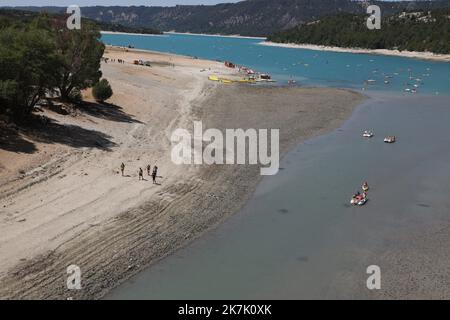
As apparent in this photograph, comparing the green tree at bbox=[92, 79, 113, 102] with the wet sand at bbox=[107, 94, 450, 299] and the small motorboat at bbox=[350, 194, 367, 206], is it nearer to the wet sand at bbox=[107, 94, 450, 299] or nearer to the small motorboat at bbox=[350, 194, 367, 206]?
the wet sand at bbox=[107, 94, 450, 299]

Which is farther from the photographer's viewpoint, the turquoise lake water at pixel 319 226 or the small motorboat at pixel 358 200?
the small motorboat at pixel 358 200

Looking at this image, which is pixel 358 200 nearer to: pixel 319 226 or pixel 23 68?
pixel 319 226

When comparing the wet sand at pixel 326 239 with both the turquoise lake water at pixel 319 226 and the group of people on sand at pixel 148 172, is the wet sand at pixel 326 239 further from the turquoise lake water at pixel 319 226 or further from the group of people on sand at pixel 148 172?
the group of people on sand at pixel 148 172

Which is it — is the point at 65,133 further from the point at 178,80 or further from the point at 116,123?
the point at 178,80

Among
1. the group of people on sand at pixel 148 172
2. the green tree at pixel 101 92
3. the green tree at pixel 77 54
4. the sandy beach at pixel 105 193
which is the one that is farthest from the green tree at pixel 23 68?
the green tree at pixel 101 92

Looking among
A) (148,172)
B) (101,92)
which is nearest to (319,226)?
(148,172)

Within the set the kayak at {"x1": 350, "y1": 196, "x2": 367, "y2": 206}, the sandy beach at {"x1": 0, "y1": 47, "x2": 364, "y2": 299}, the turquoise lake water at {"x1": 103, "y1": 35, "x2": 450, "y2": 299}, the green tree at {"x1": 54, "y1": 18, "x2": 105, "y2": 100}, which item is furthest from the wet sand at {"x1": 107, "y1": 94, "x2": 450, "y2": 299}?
Answer: the green tree at {"x1": 54, "y1": 18, "x2": 105, "y2": 100}
